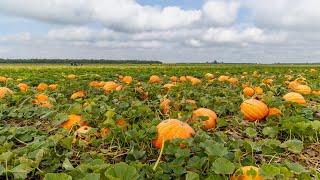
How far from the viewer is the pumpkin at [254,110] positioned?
6301 mm

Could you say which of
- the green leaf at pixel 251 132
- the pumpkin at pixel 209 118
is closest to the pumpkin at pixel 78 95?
the pumpkin at pixel 209 118

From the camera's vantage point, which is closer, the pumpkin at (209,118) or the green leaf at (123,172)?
the green leaf at (123,172)

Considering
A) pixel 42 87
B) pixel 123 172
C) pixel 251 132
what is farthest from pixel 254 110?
pixel 42 87

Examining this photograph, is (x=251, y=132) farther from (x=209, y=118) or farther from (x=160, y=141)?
→ (x=160, y=141)

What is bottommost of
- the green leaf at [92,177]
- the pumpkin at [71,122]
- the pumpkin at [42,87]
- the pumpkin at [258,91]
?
the pumpkin at [42,87]

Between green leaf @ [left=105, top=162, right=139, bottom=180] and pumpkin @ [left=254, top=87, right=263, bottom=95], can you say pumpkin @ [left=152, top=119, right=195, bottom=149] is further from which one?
pumpkin @ [left=254, top=87, right=263, bottom=95]

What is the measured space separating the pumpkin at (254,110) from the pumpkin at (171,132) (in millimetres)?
1793

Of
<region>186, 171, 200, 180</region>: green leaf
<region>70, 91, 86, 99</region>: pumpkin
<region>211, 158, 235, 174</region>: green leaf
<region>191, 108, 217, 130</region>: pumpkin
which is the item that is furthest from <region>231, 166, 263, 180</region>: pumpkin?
<region>70, 91, 86, 99</region>: pumpkin

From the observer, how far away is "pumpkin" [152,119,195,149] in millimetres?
4546

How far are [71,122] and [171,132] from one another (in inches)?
58.5

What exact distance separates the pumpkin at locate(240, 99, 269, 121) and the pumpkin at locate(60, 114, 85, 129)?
2197mm

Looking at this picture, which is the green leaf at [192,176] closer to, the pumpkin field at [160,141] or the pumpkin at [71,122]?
the pumpkin field at [160,141]

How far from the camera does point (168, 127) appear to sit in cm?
464

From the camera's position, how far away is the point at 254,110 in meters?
6.30
